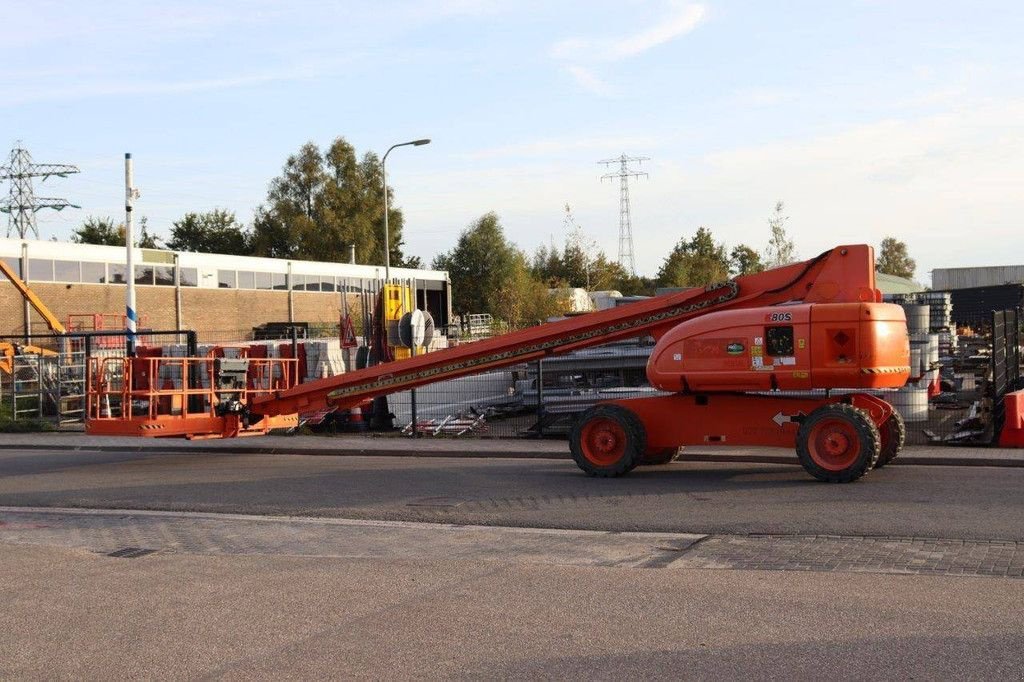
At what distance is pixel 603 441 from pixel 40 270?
132 ft

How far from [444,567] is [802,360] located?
554 cm

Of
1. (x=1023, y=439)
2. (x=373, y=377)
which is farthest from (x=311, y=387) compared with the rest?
(x=1023, y=439)

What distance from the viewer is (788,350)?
12.5 m

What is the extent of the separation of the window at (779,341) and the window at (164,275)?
1804 inches

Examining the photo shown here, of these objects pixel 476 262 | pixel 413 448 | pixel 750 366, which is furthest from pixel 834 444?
pixel 476 262

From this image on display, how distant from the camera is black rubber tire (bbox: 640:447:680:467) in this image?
46.3 ft

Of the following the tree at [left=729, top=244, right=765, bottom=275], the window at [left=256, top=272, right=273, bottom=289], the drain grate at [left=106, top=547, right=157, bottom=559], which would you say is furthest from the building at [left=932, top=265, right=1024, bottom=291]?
the drain grate at [left=106, top=547, right=157, bottom=559]

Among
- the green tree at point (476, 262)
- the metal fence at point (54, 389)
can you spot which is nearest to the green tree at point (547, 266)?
the green tree at point (476, 262)

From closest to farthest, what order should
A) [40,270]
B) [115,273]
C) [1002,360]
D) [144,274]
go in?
[1002,360], [40,270], [115,273], [144,274]

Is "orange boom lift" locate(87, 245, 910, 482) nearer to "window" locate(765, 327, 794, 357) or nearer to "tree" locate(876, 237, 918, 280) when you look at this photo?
"window" locate(765, 327, 794, 357)

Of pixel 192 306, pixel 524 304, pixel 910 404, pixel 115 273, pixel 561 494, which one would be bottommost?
pixel 561 494

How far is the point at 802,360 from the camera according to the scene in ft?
40.8

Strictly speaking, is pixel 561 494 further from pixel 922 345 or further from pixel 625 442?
pixel 922 345

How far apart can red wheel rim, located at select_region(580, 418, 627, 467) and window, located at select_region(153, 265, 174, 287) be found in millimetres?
44116
